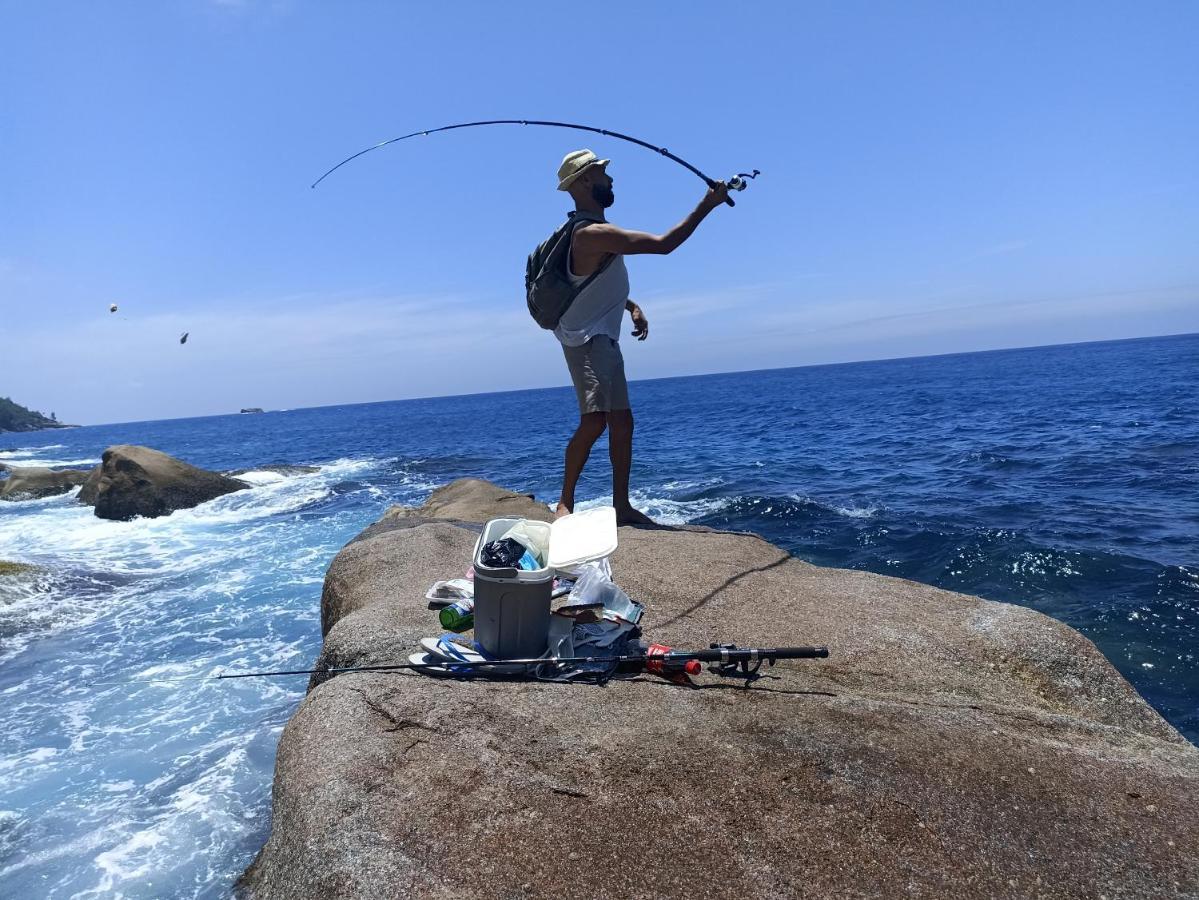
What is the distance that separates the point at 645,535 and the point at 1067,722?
9.82 ft

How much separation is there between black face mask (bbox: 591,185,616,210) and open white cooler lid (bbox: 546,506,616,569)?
97.0 inches

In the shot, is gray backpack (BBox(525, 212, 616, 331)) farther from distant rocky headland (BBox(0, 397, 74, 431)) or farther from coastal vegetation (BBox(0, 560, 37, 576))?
distant rocky headland (BBox(0, 397, 74, 431))

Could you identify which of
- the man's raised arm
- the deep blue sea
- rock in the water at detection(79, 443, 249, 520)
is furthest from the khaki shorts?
rock in the water at detection(79, 443, 249, 520)

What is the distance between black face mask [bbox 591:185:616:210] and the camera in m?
5.11

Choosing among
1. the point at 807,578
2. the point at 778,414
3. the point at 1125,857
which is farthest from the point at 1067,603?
the point at 778,414

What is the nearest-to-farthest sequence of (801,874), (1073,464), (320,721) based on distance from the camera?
(801,874) → (320,721) → (1073,464)

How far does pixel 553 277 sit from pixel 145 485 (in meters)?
16.6

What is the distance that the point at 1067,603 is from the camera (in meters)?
7.86

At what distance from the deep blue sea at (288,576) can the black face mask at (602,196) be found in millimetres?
2884

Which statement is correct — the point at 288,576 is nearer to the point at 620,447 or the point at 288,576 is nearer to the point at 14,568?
the point at 14,568

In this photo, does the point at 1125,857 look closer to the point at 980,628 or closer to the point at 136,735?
the point at 980,628

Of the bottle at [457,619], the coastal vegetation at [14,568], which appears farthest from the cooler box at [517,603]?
the coastal vegetation at [14,568]

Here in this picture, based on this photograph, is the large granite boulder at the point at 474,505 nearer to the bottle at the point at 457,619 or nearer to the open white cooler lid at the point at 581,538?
the bottle at the point at 457,619

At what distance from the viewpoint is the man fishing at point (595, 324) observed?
5016 millimetres
